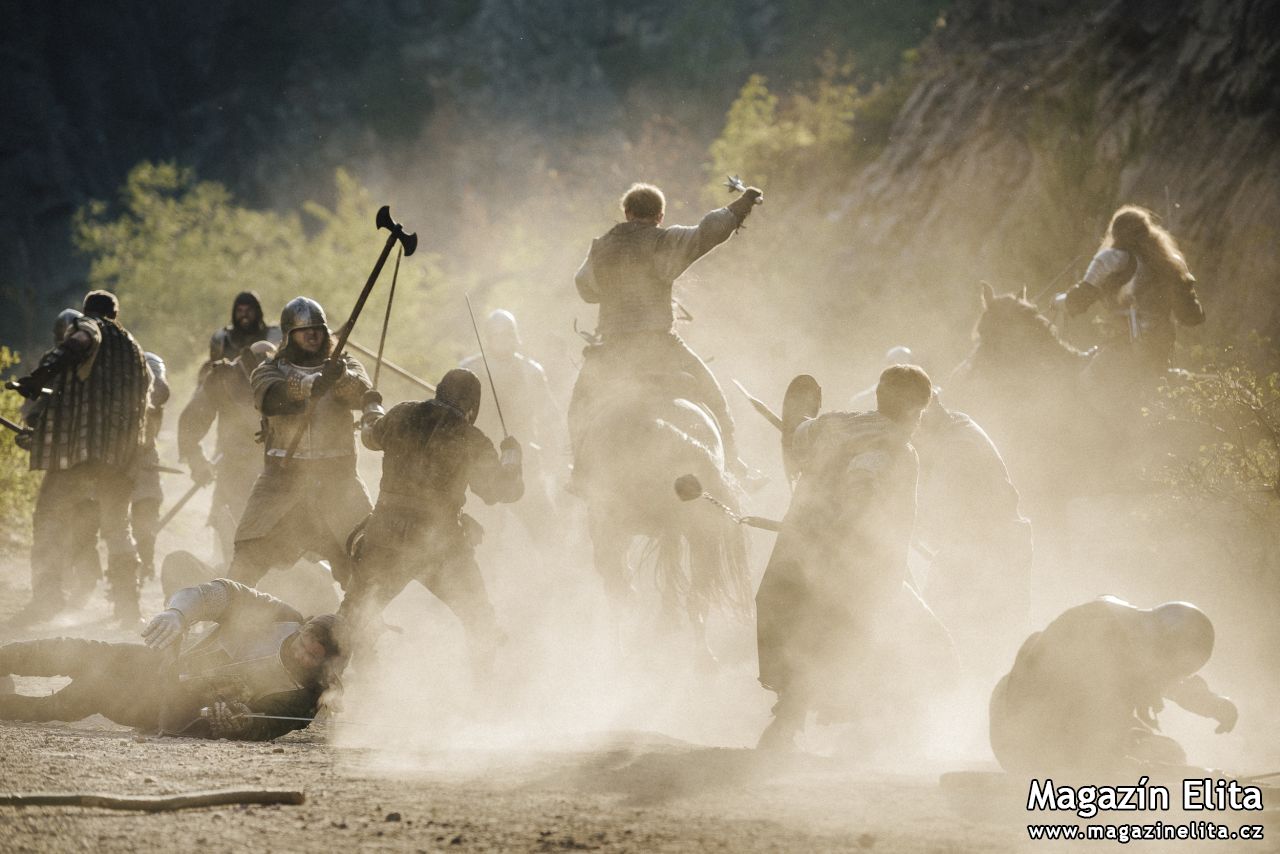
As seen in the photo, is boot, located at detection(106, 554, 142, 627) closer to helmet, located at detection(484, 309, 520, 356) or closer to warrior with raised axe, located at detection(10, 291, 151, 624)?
warrior with raised axe, located at detection(10, 291, 151, 624)

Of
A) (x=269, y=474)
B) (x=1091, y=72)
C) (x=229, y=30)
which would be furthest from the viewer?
(x=229, y=30)

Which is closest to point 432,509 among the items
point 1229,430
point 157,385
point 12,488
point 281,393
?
point 281,393

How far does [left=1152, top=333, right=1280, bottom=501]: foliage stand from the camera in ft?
26.0

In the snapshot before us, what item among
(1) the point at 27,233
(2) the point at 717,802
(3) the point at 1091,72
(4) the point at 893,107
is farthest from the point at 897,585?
(1) the point at 27,233

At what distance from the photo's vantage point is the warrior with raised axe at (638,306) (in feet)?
22.3

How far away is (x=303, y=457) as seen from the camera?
6582 millimetres

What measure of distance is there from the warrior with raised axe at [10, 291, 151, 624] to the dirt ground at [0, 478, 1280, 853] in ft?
5.73

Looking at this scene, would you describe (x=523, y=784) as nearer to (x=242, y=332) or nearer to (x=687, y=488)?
(x=687, y=488)

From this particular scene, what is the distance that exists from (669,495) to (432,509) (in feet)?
4.17

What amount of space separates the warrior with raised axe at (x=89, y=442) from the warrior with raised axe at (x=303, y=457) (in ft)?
6.44

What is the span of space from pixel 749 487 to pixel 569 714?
71.4 inches

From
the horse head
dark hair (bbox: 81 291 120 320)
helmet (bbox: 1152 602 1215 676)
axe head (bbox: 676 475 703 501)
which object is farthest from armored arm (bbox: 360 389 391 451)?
the horse head

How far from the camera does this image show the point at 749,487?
7.32m

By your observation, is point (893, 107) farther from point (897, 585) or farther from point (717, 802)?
point (717, 802)
